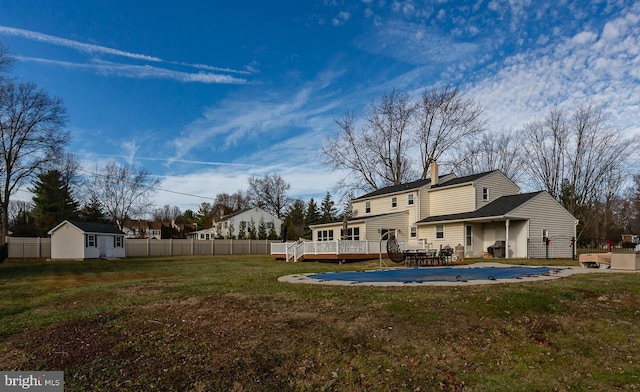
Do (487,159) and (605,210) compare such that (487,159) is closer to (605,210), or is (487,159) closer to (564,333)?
(605,210)

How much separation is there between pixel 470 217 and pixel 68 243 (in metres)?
30.1

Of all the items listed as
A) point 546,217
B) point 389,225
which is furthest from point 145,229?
point 546,217

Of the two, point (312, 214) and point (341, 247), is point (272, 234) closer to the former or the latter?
point (312, 214)

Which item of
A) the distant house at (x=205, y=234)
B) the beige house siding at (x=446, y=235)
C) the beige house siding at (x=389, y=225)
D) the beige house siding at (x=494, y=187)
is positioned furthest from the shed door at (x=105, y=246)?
the beige house siding at (x=494, y=187)

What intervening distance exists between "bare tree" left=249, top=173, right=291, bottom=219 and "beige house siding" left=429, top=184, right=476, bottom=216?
126 ft

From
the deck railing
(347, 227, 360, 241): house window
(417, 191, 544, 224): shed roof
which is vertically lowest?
the deck railing

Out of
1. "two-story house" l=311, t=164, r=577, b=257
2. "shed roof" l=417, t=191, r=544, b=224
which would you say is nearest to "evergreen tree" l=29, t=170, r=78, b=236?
"two-story house" l=311, t=164, r=577, b=257

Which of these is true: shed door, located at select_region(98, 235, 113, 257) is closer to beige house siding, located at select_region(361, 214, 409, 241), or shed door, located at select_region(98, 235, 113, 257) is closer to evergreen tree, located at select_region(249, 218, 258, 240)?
evergreen tree, located at select_region(249, 218, 258, 240)

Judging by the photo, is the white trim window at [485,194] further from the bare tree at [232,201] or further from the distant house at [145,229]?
the distant house at [145,229]

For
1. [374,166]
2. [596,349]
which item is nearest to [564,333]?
[596,349]

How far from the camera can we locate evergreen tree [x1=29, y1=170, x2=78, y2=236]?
148 ft

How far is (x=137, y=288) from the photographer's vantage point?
10930mm

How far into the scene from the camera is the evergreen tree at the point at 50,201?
45.2m

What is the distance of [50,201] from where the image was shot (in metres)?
46.0
